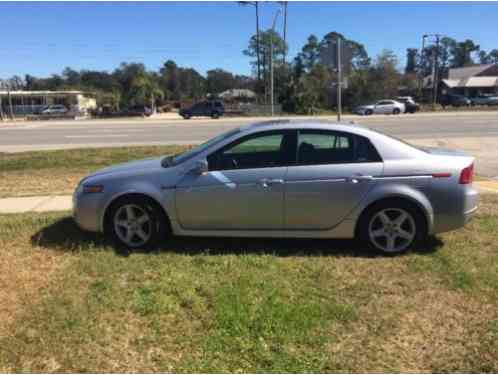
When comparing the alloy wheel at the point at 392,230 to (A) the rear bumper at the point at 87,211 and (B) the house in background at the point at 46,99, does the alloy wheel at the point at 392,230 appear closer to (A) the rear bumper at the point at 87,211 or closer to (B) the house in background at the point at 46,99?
(A) the rear bumper at the point at 87,211

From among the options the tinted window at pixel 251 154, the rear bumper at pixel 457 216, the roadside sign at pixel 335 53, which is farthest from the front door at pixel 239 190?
the roadside sign at pixel 335 53

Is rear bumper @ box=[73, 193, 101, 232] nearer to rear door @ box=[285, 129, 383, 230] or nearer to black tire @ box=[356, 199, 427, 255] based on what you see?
rear door @ box=[285, 129, 383, 230]

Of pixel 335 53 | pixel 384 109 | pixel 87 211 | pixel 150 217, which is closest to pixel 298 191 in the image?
pixel 150 217

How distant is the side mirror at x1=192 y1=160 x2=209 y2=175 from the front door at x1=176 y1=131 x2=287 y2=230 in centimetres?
4

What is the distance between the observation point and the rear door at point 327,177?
4.84 metres

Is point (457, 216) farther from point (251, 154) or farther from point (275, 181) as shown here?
point (251, 154)

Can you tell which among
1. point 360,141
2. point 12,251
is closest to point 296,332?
point 360,141

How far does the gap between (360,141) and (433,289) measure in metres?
1.70

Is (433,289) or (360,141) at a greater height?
(360,141)

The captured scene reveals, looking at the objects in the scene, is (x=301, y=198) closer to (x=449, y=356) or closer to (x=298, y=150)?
(x=298, y=150)

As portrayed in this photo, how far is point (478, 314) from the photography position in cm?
370

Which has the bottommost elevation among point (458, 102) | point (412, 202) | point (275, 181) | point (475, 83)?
point (412, 202)

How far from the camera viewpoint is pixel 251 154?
16.9 feet

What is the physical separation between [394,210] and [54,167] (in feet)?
29.5
